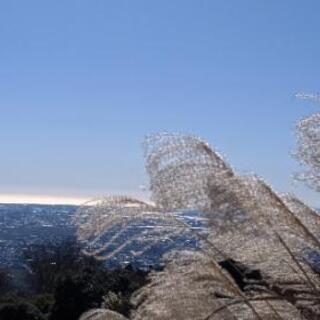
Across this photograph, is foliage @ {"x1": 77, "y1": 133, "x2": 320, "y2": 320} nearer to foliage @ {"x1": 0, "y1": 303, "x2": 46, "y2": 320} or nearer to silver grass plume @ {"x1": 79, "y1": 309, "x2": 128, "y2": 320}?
silver grass plume @ {"x1": 79, "y1": 309, "x2": 128, "y2": 320}

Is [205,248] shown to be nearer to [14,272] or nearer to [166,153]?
[166,153]

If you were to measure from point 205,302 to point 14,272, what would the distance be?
40939 millimetres

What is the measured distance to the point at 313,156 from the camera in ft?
15.5

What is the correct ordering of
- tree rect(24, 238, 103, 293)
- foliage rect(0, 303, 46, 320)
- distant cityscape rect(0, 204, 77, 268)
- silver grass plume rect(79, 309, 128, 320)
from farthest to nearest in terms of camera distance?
distant cityscape rect(0, 204, 77, 268) < tree rect(24, 238, 103, 293) < foliage rect(0, 303, 46, 320) < silver grass plume rect(79, 309, 128, 320)

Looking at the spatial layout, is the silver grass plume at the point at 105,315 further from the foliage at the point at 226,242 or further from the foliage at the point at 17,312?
the foliage at the point at 17,312

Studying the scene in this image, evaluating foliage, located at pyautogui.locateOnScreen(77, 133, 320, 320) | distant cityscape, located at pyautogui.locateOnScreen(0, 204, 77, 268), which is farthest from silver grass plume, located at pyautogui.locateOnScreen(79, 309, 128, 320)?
distant cityscape, located at pyautogui.locateOnScreen(0, 204, 77, 268)

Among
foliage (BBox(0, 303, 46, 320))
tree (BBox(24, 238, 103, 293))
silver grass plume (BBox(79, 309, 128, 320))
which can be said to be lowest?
silver grass plume (BBox(79, 309, 128, 320))

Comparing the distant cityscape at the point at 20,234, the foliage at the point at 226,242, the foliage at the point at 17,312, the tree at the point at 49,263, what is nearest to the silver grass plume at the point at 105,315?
the foliage at the point at 226,242

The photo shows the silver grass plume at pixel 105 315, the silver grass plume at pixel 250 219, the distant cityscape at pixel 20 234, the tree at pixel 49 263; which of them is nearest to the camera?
the silver grass plume at pixel 250 219

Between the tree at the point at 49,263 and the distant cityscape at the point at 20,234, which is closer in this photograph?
the tree at the point at 49,263

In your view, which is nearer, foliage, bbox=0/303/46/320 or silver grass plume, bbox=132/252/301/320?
silver grass plume, bbox=132/252/301/320

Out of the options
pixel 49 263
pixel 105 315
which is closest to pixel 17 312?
pixel 105 315

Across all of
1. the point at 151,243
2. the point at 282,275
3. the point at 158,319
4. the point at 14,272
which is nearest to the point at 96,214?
the point at 151,243

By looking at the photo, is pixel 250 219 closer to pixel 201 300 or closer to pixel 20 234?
pixel 201 300
